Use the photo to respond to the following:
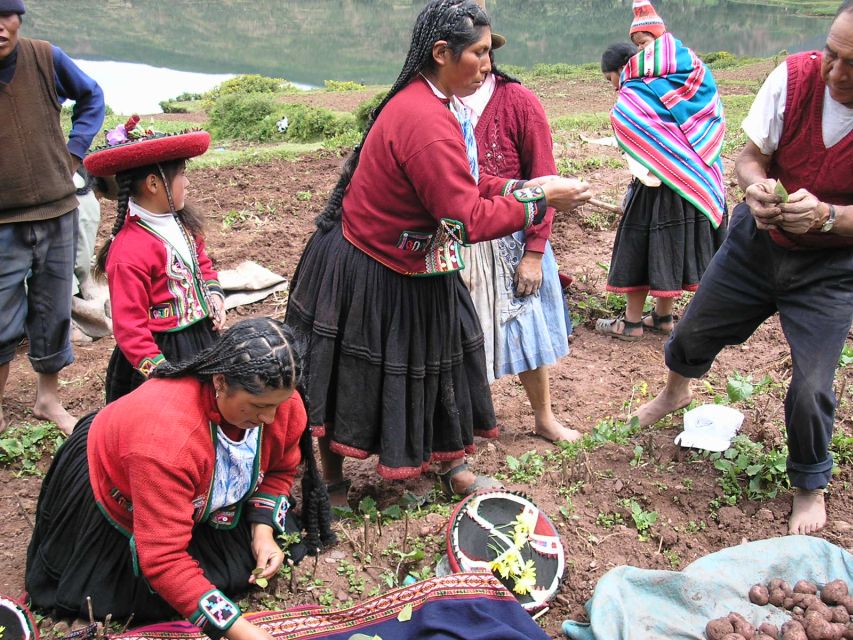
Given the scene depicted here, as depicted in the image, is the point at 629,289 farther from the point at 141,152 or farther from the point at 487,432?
the point at 141,152

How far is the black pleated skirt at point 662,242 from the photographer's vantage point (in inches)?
193

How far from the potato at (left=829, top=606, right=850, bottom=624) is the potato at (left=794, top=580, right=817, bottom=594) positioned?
113mm

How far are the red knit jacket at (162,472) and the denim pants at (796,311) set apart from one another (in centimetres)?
200

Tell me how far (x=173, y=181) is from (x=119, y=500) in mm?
1239

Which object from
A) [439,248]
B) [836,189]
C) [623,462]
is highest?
[836,189]

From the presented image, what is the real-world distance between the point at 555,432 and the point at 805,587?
4.82ft

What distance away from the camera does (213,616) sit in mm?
2281

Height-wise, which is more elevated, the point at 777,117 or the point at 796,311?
the point at 777,117

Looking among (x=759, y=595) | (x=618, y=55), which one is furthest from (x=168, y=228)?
(x=618, y=55)

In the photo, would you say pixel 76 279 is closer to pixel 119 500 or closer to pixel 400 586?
pixel 119 500

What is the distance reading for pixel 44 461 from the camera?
3951mm

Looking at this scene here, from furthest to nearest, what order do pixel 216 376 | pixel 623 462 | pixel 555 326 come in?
pixel 555 326 < pixel 623 462 < pixel 216 376

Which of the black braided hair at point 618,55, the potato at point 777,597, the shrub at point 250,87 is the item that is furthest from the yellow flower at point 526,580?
the shrub at point 250,87


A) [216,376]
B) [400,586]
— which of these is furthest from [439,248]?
[400,586]
